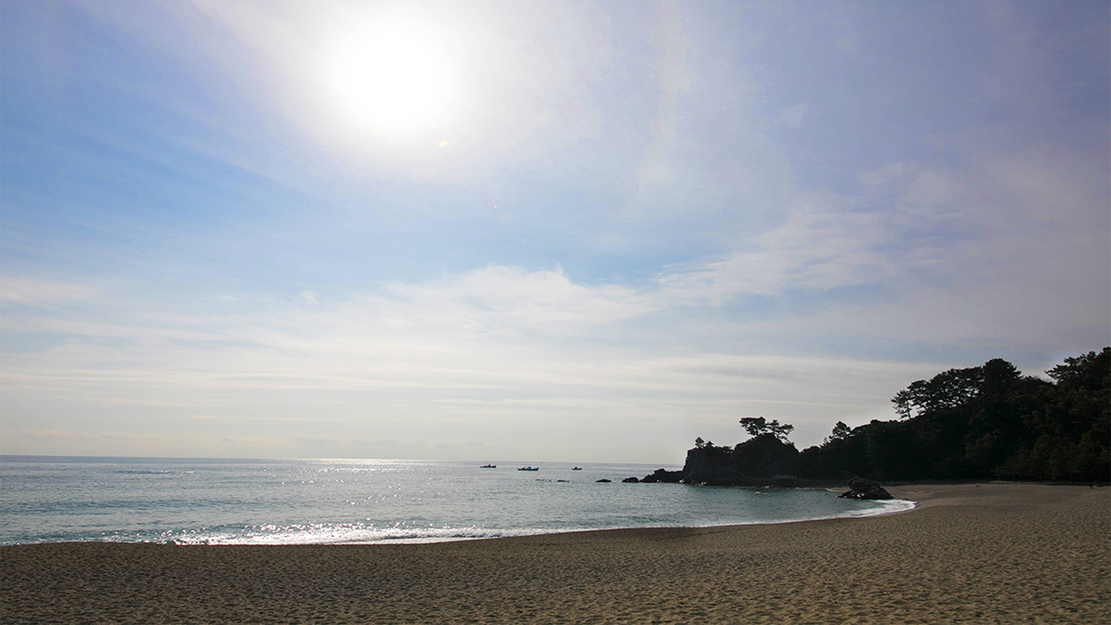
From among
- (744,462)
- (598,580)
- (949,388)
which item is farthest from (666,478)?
(598,580)

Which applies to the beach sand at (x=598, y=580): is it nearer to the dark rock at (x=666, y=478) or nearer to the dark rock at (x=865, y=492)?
the dark rock at (x=865, y=492)

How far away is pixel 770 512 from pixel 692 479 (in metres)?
79.5

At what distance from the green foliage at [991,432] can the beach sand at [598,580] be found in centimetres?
5475

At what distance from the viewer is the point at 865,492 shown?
68.6 meters

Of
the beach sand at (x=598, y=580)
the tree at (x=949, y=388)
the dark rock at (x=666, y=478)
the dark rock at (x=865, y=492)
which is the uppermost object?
the tree at (x=949, y=388)

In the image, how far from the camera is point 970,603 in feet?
41.8

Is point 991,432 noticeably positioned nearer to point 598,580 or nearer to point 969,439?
point 969,439

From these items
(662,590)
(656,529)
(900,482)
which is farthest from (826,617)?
(900,482)

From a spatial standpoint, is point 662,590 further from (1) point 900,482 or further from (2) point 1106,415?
(1) point 900,482

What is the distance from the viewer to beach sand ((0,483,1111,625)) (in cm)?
1296

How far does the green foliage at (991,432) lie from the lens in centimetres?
6725

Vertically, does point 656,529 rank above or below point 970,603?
below

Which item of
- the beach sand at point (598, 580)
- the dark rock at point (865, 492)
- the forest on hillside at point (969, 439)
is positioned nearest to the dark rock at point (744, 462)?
the forest on hillside at point (969, 439)

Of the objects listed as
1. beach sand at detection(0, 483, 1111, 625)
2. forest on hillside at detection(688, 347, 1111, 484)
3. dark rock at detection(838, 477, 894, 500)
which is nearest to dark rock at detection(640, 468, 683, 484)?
forest on hillside at detection(688, 347, 1111, 484)
